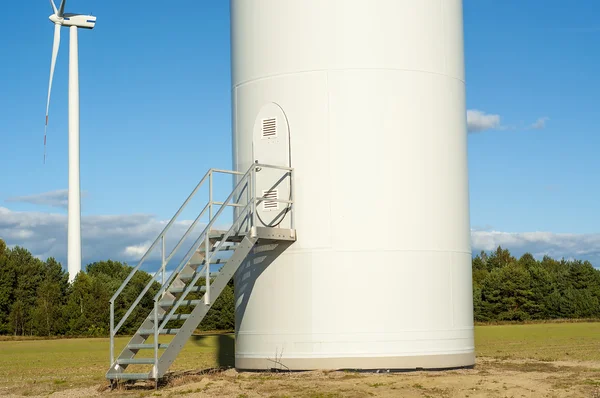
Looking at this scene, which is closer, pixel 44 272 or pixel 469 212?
pixel 469 212

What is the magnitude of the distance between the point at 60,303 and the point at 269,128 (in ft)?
210

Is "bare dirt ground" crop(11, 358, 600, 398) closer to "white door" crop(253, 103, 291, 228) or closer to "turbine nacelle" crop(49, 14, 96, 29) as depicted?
"white door" crop(253, 103, 291, 228)

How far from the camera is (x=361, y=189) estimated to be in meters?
20.9

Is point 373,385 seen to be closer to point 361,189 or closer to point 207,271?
point 207,271

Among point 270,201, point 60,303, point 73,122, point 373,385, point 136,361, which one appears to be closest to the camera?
point 373,385

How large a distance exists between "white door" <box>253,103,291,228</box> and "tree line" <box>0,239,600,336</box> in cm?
5122

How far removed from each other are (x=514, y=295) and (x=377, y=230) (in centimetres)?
7981

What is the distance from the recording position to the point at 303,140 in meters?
21.4

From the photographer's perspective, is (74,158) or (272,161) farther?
(74,158)

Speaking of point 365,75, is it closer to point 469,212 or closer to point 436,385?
point 469,212

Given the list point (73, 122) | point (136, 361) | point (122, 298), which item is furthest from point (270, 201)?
point (122, 298)

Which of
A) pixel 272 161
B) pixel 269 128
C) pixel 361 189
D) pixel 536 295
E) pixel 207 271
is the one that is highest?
pixel 269 128

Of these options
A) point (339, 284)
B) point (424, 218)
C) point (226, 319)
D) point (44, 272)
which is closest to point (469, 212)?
point (424, 218)

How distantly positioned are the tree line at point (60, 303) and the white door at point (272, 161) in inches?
2234
